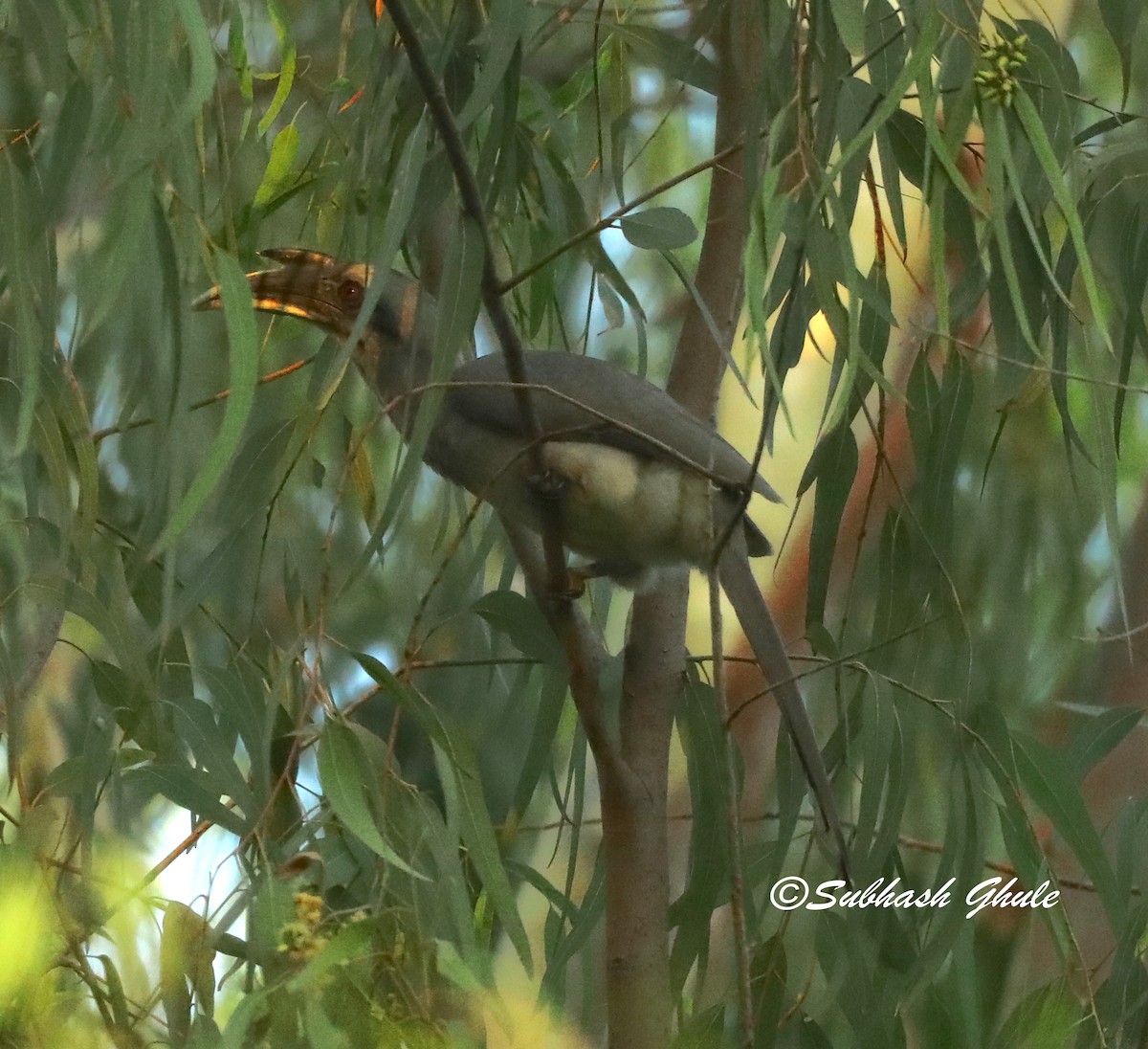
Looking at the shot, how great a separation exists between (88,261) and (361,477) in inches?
25.6

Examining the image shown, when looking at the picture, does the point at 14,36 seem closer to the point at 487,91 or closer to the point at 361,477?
the point at 487,91

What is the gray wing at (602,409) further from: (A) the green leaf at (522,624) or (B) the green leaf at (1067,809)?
(B) the green leaf at (1067,809)

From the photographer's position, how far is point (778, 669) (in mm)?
1954

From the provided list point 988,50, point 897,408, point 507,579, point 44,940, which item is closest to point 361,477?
point 507,579

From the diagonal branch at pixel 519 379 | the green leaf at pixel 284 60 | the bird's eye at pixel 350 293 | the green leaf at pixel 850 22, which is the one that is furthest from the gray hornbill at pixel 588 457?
the green leaf at pixel 850 22

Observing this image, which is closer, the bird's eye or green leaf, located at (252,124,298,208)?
green leaf, located at (252,124,298,208)

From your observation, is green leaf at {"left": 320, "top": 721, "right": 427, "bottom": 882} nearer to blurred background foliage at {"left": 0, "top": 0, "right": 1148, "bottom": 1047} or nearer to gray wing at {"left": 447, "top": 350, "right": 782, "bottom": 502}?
blurred background foliage at {"left": 0, "top": 0, "right": 1148, "bottom": 1047}

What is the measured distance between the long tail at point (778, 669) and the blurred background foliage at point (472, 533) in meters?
0.05

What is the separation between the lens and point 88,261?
1.41 meters

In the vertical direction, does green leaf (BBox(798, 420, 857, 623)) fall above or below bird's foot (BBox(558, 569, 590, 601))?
below

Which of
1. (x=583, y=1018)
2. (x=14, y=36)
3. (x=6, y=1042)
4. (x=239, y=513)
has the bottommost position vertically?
(x=6, y=1042)

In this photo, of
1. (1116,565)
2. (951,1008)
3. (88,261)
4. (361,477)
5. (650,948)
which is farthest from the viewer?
(361,477)

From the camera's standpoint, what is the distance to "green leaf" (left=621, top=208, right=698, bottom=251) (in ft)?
4.90

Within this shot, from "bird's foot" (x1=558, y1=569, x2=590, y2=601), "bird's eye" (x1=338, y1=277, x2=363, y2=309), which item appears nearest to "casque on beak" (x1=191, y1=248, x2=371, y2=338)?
"bird's eye" (x1=338, y1=277, x2=363, y2=309)
